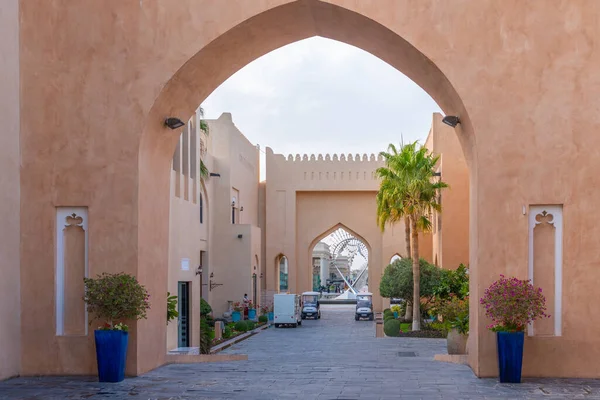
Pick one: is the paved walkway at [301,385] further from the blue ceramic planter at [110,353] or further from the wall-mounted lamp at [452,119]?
the wall-mounted lamp at [452,119]

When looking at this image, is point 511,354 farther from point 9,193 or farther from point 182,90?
point 9,193

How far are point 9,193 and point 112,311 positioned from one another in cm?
199

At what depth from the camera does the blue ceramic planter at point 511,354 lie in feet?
28.1

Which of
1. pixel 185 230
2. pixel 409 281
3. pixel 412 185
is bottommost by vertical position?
pixel 409 281

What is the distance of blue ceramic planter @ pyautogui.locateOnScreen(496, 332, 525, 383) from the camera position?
8570 millimetres

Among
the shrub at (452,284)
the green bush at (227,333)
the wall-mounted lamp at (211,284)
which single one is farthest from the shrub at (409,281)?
the wall-mounted lamp at (211,284)

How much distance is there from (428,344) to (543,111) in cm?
1283

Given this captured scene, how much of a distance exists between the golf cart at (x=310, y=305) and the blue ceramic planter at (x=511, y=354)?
27.8m

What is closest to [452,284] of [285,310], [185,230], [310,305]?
[185,230]

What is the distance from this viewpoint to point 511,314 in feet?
27.8

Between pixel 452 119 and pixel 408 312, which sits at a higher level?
pixel 452 119

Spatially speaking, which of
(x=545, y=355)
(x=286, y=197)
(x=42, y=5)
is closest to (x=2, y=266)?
(x=42, y=5)

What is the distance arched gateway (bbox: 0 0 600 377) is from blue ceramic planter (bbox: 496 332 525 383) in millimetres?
423

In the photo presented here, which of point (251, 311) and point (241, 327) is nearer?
point (241, 327)
